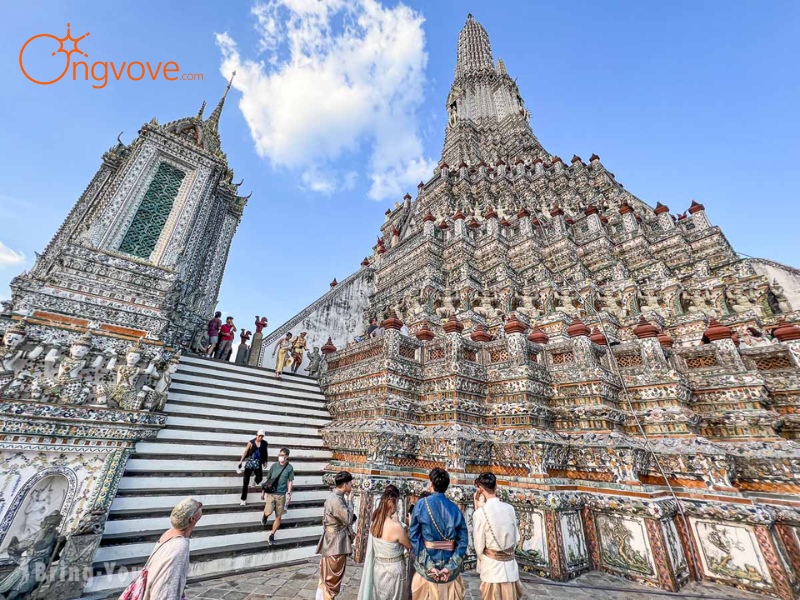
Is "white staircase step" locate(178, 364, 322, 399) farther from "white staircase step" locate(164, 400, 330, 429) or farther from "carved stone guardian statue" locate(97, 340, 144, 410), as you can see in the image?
"carved stone guardian statue" locate(97, 340, 144, 410)

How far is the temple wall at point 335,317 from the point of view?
41.5 ft

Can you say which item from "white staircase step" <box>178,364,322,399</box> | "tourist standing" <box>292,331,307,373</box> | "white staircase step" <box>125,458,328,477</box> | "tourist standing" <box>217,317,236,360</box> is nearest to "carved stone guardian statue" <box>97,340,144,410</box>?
"white staircase step" <box>125,458,328,477</box>

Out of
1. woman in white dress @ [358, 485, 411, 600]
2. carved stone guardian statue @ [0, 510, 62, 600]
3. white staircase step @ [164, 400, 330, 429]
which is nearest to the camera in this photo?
woman in white dress @ [358, 485, 411, 600]

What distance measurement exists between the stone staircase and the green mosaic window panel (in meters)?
3.30

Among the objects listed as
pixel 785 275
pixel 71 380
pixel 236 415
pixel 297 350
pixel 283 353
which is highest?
pixel 785 275

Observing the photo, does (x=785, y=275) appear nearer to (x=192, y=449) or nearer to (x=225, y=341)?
(x=192, y=449)

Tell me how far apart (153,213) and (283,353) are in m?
5.47

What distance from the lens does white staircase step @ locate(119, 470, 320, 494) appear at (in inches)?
206

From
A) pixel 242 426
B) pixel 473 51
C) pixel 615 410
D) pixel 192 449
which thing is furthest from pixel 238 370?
pixel 473 51

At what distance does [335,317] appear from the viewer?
1466cm

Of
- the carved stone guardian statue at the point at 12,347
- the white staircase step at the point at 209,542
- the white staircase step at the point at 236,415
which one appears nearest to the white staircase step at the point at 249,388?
the white staircase step at the point at 236,415

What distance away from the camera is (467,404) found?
6996 millimetres

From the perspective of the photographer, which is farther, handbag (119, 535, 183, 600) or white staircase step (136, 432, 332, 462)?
white staircase step (136, 432, 332, 462)

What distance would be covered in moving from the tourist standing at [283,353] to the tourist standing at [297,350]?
15 centimetres
